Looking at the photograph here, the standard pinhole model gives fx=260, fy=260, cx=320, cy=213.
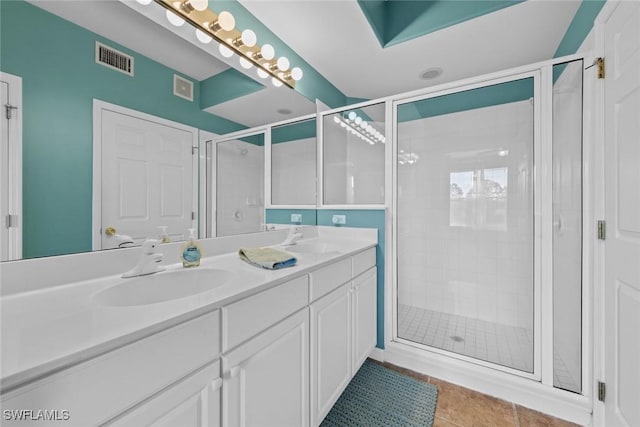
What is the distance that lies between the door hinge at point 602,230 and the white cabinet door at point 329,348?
4.16 feet

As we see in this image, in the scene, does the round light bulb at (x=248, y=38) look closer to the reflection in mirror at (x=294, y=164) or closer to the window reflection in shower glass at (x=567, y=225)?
the reflection in mirror at (x=294, y=164)

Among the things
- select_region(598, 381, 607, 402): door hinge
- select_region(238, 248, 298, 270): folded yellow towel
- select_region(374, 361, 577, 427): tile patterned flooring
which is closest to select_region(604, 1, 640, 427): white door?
select_region(598, 381, 607, 402): door hinge

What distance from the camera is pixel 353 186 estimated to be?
7.47ft

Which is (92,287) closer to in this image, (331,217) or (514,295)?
(331,217)

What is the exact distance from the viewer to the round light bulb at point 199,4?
1.28 m

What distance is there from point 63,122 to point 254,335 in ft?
3.13

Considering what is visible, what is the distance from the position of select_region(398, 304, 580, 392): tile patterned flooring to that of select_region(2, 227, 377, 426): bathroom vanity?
37.1 inches

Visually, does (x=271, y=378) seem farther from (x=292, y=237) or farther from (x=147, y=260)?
(x=292, y=237)

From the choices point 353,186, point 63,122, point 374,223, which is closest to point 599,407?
point 374,223

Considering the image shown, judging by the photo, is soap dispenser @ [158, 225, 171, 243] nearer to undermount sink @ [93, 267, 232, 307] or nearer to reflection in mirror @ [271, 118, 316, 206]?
undermount sink @ [93, 267, 232, 307]

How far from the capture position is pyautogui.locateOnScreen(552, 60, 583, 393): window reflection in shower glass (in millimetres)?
1442

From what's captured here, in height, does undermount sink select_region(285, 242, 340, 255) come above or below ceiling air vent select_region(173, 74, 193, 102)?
below

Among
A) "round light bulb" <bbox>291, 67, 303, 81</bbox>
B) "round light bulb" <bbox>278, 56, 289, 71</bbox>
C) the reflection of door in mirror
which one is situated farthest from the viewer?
"round light bulb" <bbox>291, 67, 303, 81</bbox>

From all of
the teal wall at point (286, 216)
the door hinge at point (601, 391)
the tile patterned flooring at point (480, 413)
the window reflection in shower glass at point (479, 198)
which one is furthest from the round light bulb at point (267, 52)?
the door hinge at point (601, 391)
